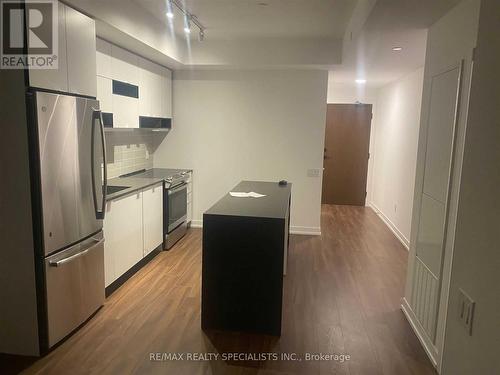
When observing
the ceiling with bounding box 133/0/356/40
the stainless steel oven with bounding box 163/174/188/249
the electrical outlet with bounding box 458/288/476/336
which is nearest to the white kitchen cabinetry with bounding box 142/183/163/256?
the stainless steel oven with bounding box 163/174/188/249

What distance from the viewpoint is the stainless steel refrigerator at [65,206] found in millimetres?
2270

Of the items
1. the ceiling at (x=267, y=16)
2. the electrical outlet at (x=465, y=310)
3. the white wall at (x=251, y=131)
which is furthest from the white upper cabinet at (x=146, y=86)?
the electrical outlet at (x=465, y=310)

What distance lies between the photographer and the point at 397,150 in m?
5.84

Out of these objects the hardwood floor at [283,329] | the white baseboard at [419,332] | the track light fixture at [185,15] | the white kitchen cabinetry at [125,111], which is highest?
the track light fixture at [185,15]

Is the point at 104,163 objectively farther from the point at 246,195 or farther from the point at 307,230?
the point at 307,230

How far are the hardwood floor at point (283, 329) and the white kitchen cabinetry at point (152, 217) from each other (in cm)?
23

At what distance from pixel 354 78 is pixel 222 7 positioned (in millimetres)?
3240

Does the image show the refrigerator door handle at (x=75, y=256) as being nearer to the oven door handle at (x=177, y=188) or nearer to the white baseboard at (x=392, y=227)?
the oven door handle at (x=177, y=188)

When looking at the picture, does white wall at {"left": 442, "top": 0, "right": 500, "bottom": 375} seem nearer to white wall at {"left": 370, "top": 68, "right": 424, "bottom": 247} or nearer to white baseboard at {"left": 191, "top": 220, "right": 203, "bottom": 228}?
white wall at {"left": 370, "top": 68, "right": 424, "bottom": 247}

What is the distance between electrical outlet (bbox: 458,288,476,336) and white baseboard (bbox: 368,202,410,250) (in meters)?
4.07

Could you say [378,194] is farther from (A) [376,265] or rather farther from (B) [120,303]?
(B) [120,303]

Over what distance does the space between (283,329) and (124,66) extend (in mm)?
3110

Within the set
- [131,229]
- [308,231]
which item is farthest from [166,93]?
[308,231]

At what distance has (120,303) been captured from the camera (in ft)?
10.6
